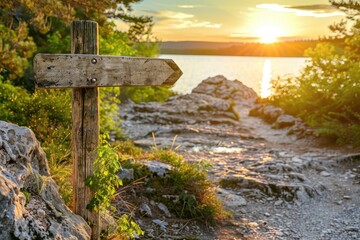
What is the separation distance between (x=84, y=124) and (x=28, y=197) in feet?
3.59

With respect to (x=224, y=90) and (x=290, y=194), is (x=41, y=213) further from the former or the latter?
(x=224, y=90)

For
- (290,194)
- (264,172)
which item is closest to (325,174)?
(264,172)

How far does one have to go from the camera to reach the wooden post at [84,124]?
455 centimetres

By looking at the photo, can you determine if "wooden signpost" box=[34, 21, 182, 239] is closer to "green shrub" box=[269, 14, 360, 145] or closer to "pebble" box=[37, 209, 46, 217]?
"pebble" box=[37, 209, 46, 217]

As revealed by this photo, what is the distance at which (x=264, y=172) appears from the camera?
34.6ft

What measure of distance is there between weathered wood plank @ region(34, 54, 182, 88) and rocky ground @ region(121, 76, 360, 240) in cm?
257

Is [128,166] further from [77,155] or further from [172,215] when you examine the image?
[77,155]

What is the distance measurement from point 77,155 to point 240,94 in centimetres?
2686

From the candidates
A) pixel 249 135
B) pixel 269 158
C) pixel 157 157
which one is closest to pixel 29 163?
pixel 157 157

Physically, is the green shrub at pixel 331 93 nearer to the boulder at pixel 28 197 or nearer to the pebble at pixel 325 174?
the pebble at pixel 325 174

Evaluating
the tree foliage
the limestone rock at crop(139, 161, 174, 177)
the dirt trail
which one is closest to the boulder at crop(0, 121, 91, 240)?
the limestone rock at crop(139, 161, 174, 177)

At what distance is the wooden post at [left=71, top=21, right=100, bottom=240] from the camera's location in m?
4.55

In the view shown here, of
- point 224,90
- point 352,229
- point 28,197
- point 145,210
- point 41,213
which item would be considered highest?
point 28,197

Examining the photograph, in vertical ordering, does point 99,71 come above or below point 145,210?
above
